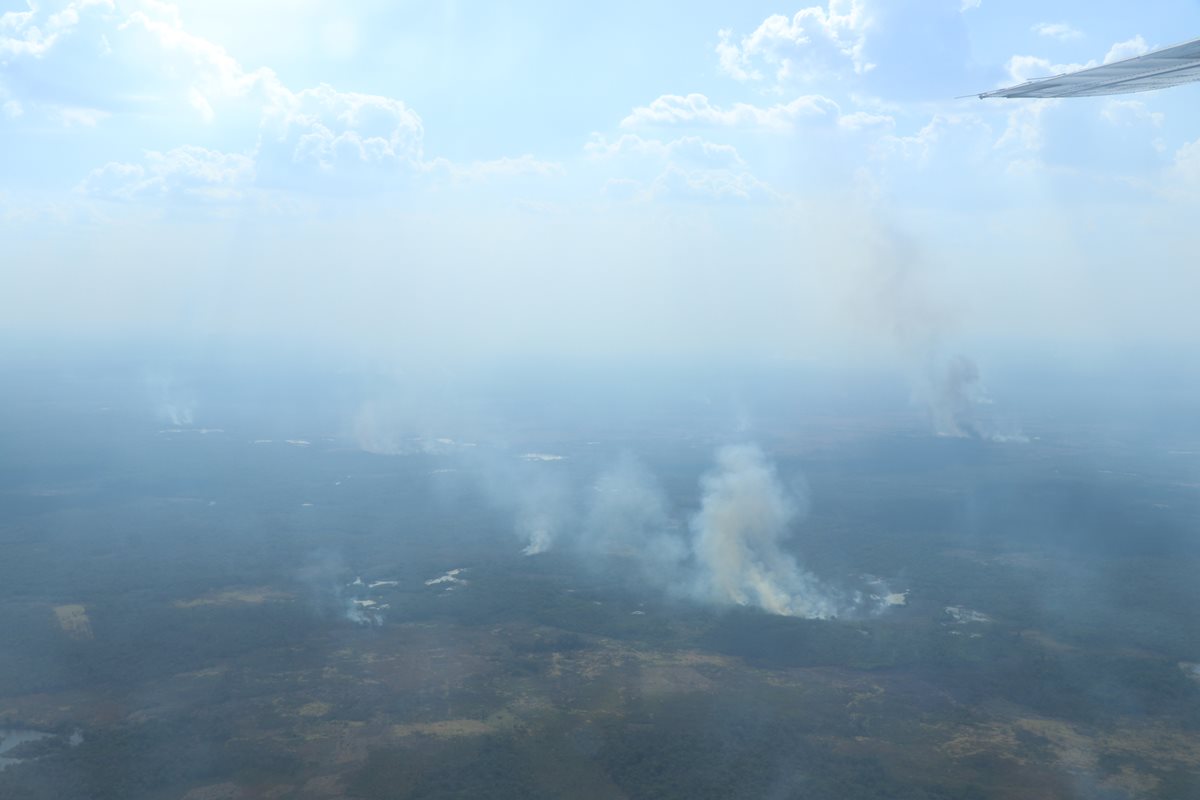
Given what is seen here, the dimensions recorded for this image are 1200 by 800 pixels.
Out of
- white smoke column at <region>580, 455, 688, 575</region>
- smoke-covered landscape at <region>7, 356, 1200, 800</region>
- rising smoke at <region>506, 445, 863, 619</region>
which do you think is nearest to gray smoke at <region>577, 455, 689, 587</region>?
white smoke column at <region>580, 455, 688, 575</region>

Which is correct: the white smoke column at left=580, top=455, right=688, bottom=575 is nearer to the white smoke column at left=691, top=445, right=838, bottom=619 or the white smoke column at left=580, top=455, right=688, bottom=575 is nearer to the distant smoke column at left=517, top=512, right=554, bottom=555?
the white smoke column at left=691, top=445, right=838, bottom=619

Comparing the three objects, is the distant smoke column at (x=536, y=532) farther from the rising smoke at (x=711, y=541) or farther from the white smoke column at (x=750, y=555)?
the white smoke column at (x=750, y=555)

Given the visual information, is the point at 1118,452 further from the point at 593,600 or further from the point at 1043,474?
the point at 593,600

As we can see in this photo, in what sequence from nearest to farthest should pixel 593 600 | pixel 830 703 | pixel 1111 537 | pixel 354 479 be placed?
1. pixel 830 703
2. pixel 593 600
3. pixel 1111 537
4. pixel 354 479

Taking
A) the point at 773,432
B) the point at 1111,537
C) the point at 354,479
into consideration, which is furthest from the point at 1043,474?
the point at 354,479

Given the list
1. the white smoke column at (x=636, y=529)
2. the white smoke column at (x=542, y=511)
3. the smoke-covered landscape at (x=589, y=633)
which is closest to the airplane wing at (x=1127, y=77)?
the smoke-covered landscape at (x=589, y=633)
